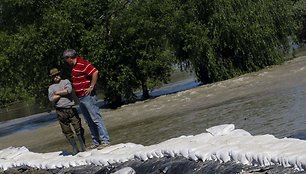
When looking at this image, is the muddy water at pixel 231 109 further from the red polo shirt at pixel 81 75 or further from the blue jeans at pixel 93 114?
the red polo shirt at pixel 81 75

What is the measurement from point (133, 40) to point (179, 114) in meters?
→ 7.78

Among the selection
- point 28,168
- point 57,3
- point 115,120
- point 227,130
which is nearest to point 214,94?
point 115,120

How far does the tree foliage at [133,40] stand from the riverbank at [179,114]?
4.44ft

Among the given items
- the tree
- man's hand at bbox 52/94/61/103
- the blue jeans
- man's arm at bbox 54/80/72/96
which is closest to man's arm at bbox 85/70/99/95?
the blue jeans

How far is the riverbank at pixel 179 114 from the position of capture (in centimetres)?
1681

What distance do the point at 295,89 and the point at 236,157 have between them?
12327mm

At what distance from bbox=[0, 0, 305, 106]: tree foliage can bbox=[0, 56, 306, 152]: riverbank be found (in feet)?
4.44

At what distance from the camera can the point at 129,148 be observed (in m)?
11.7

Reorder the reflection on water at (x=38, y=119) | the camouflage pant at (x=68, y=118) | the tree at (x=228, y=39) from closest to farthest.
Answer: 1. the camouflage pant at (x=68, y=118)
2. the tree at (x=228, y=39)
3. the reflection on water at (x=38, y=119)

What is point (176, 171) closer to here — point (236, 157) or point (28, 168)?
point (236, 157)

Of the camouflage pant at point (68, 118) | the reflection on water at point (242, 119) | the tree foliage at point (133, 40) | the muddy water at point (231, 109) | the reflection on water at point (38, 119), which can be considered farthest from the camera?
the reflection on water at point (38, 119)

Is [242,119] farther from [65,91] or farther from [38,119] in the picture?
[38,119]

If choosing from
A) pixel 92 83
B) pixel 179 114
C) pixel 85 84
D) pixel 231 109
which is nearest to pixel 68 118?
pixel 85 84

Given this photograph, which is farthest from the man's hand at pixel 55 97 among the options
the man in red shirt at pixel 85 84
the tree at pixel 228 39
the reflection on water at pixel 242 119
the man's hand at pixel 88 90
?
the tree at pixel 228 39
